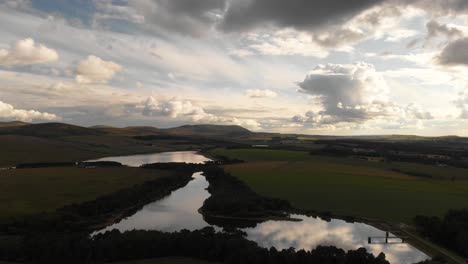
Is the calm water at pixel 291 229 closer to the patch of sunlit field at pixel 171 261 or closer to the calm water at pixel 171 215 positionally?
the calm water at pixel 171 215

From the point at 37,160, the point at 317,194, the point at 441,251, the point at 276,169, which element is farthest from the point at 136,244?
the point at 37,160

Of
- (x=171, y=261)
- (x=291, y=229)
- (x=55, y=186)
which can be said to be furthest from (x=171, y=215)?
(x=55, y=186)

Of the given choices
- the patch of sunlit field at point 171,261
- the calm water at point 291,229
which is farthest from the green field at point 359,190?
the patch of sunlit field at point 171,261

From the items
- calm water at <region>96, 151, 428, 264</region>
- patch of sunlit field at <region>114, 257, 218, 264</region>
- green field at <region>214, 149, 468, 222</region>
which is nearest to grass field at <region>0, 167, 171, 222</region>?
calm water at <region>96, 151, 428, 264</region>

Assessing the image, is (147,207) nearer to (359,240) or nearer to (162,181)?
(162,181)

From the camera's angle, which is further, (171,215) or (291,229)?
(171,215)

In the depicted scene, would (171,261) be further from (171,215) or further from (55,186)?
(55,186)
